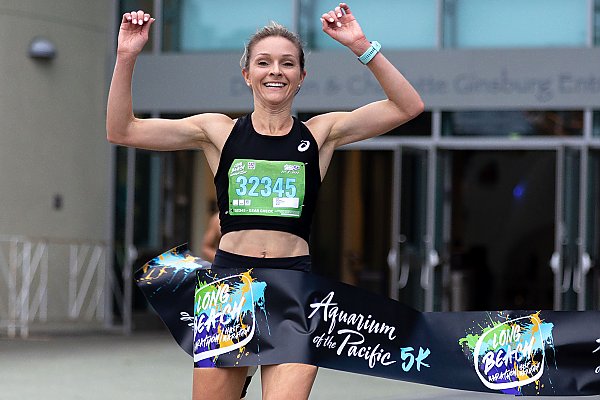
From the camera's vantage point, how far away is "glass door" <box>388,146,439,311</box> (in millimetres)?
15484

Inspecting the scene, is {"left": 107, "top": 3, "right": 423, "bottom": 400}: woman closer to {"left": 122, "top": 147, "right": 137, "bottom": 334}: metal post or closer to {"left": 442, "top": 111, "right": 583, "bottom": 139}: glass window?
{"left": 442, "top": 111, "right": 583, "bottom": 139}: glass window

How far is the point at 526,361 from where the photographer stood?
13.8 feet

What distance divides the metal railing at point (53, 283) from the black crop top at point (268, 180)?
37.6ft

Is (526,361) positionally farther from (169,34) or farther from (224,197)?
(169,34)

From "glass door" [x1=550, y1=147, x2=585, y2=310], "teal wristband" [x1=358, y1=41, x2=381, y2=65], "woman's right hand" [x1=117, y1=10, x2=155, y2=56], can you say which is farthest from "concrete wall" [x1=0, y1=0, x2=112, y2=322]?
"teal wristband" [x1=358, y1=41, x2=381, y2=65]

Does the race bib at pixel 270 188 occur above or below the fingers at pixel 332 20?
below

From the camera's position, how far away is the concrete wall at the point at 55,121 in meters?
16.1

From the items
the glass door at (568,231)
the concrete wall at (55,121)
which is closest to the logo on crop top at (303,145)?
the glass door at (568,231)

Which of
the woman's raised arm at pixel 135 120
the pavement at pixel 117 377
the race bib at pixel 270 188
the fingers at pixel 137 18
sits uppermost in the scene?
the fingers at pixel 137 18

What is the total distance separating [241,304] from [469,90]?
11633mm

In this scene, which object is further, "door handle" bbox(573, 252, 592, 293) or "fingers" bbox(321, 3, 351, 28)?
"door handle" bbox(573, 252, 592, 293)

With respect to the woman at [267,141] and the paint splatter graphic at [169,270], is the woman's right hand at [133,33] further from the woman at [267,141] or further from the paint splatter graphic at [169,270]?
the paint splatter graphic at [169,270]

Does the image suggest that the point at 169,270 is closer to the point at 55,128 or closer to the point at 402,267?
the point at 402,267

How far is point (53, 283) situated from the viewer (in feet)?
54.1
